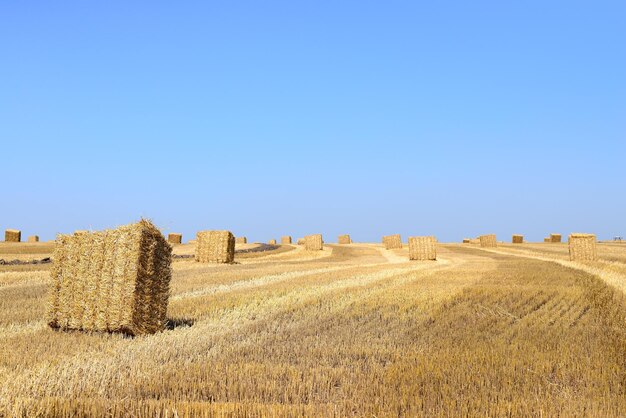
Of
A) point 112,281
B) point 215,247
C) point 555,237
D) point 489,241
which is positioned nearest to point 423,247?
point 215,247

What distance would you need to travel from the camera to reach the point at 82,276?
10430 mm

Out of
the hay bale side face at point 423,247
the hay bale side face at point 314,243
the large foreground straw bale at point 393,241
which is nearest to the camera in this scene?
the hay bale side face at point 423,247

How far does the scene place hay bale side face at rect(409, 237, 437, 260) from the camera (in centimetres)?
3638

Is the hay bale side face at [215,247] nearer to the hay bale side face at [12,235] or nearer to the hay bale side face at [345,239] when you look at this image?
the hay bale side face at [12,235]

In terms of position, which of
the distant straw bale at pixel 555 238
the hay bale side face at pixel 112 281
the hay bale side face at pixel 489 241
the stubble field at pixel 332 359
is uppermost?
the distant straw bale at pixel 555 238

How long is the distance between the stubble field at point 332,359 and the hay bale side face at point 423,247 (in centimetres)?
2270

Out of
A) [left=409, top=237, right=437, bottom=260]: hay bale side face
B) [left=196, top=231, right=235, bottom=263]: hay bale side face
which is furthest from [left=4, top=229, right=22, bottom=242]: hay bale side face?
[left=409, top=237, right=437, bottom=260]: hay bale side face

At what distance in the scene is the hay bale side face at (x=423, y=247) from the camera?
36.4 meters

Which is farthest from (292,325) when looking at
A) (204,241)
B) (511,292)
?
(204,241)

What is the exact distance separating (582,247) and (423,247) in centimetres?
818

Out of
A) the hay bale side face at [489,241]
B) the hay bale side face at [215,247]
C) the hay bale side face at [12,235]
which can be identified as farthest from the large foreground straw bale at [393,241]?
the hay bale side face at [12,235]

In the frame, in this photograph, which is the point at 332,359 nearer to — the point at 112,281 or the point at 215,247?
the point at 112,281

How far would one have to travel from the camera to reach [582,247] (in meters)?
33.3

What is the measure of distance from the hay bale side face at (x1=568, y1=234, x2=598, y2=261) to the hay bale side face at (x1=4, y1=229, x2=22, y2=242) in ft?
129
